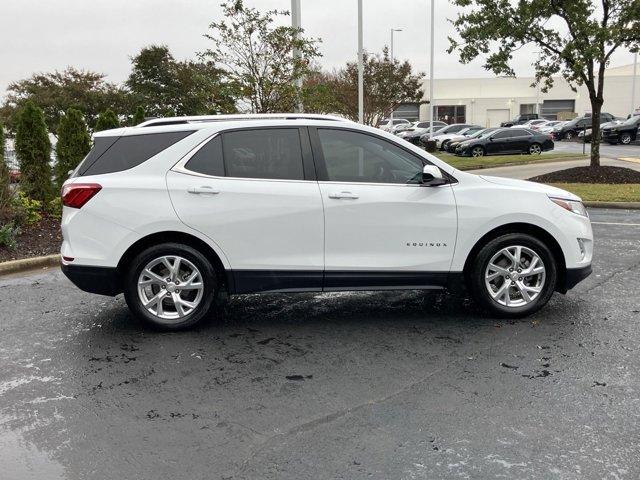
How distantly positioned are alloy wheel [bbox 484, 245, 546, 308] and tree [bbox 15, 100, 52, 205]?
852 centimetres

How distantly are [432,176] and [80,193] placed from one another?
9.56 ft

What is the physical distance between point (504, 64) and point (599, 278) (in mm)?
11141

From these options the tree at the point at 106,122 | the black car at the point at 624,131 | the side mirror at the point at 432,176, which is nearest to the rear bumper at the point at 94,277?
the side mirror at the point at 432,176

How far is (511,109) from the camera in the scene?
7931 cm

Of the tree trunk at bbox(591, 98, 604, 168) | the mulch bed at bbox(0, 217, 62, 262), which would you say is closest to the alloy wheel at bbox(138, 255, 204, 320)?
the mulch bed at bbox(0, 217, 62, 262)

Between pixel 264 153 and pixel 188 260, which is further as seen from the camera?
pixel 264 153

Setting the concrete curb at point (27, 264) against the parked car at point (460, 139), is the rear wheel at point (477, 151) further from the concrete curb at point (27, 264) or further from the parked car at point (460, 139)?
the concrete curb at point (27, 264)

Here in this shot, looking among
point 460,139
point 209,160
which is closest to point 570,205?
point 209,160

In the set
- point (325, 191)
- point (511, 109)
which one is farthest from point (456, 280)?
point (511, 109)

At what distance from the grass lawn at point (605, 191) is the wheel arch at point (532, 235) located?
29.3ft

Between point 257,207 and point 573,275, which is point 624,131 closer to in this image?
point 573,275

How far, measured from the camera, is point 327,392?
13.3 feet

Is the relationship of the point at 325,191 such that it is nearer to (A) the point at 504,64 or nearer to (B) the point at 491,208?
(B) the point at 491,208

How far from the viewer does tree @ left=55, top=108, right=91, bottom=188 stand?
37.8 ft
